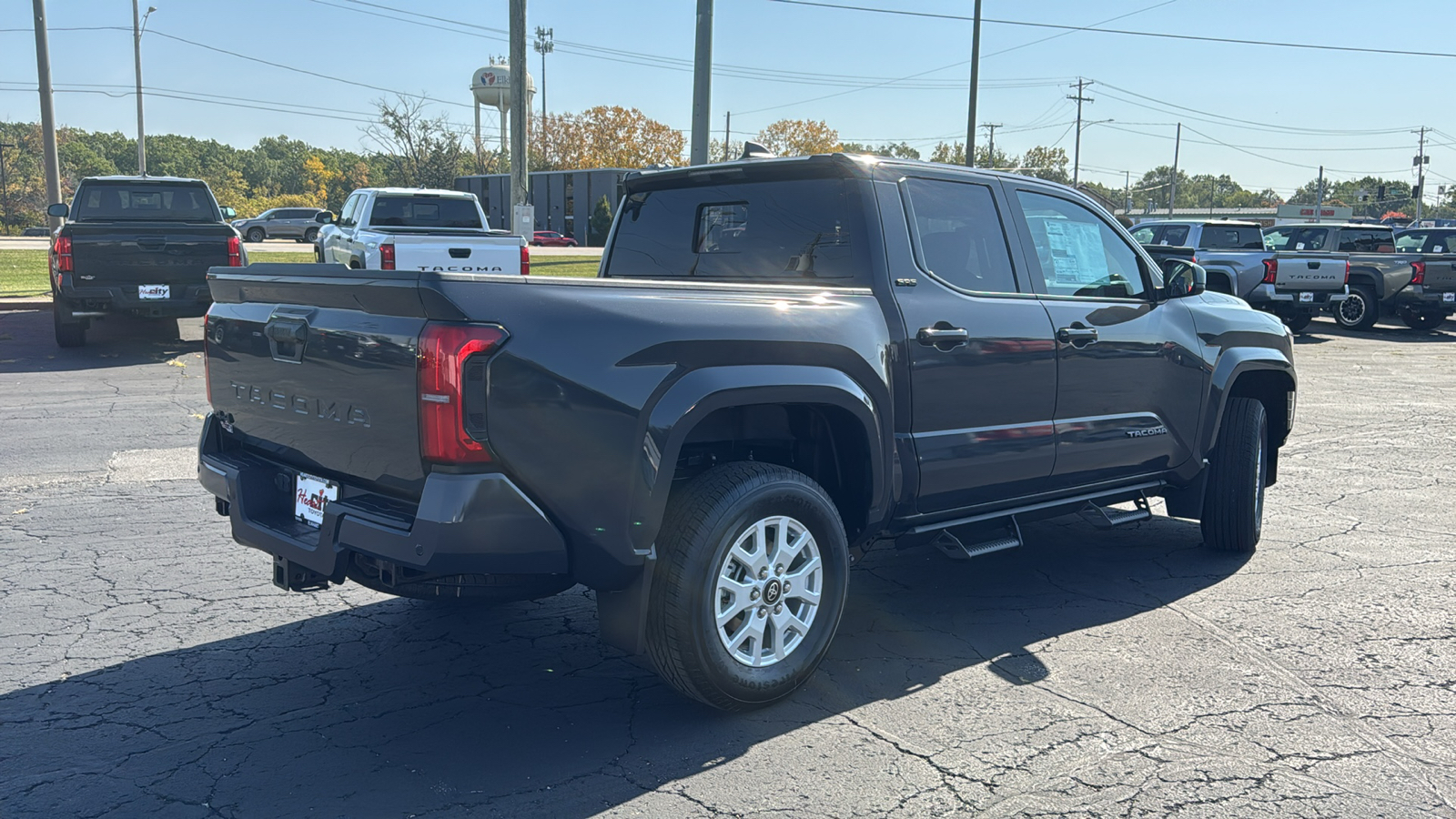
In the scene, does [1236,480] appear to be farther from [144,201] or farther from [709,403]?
[144,201]

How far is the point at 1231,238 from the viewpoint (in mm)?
19516

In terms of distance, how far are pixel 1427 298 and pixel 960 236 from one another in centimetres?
2003

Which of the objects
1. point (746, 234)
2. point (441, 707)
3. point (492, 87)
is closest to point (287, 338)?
point (441, 707)

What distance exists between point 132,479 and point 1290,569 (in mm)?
6653

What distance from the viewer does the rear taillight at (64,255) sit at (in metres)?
11.9

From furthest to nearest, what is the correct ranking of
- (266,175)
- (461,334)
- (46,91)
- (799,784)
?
(266,175) < (46,91) < (799,784) < (461,334)

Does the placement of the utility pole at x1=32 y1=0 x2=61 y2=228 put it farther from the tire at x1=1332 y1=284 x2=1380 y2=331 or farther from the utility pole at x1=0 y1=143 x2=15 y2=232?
the utility pole at x1=0 y1=143 x2=15 y2=232

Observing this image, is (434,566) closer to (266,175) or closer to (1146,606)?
(1146,606)

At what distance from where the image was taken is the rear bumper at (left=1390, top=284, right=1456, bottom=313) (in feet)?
67.5

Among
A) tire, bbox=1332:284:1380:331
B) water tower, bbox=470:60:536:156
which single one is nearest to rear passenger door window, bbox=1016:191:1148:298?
tire, bbox=1332:284:1380:331

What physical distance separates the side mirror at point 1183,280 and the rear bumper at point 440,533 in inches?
141

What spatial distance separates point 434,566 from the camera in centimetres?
313

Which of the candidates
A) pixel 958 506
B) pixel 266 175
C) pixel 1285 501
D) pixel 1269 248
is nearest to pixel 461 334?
pixel 958 506

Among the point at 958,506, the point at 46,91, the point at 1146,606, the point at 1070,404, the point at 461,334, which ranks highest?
the point at 46,91
